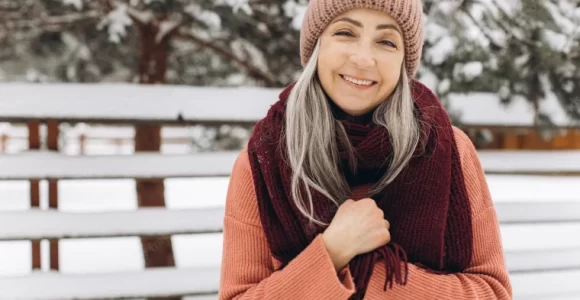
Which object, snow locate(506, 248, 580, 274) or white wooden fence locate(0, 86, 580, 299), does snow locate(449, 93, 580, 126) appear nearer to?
snow locate(506, 248, 580, 274)

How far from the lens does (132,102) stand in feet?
9.30

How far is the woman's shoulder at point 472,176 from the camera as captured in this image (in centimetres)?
140

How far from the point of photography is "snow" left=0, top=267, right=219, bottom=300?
278cm

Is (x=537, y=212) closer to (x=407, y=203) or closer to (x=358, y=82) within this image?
(x=407, y=203)

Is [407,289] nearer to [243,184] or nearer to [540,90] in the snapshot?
[243,184]

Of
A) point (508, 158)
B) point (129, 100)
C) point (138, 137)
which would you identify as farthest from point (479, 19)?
point (138, 137)

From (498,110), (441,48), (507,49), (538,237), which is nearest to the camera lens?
(441,48)

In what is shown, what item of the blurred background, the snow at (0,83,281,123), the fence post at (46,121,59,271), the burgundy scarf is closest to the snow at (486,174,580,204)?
the blurred background

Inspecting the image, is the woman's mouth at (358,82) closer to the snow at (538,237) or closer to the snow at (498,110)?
the snow at (498,110)

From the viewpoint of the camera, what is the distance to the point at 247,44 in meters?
3.68

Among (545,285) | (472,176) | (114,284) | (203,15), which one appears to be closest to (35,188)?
(114,284)

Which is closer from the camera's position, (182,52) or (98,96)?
(98,96)

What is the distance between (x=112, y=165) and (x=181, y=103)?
0.49 metres

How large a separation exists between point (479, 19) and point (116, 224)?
7.26ft
